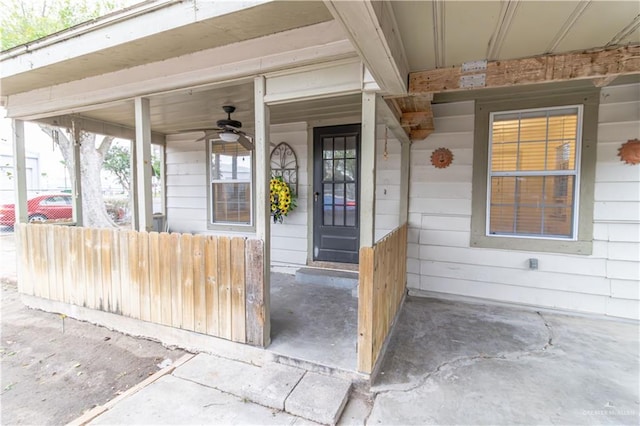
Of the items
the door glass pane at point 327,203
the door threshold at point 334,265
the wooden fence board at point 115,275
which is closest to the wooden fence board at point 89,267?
the wooden fence board at point 115,275

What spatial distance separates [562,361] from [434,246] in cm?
165

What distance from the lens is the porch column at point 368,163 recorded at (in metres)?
2.01

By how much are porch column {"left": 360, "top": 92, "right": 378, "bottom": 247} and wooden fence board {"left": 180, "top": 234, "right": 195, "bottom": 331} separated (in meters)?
1.55

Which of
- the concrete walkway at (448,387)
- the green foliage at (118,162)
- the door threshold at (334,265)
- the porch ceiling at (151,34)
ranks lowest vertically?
the concrete walkway at (448,387)

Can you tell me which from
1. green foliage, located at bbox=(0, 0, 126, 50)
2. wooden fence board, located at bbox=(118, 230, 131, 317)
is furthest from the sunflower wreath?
green foliage, located at bbox=(0, 0, 126, 50)

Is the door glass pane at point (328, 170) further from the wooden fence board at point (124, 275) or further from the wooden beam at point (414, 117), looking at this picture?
the wooden fence board at point (124, 275)

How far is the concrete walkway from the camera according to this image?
1792 mm

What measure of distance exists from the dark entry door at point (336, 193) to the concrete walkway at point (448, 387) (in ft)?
5.40

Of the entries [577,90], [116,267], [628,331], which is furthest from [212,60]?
[628,331]

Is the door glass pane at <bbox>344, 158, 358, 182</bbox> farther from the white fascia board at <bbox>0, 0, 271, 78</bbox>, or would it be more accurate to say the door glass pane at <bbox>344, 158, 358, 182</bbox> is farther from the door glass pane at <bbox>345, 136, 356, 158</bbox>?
the white fascia board at <bbox>0, 0, 271, 78</bbox>

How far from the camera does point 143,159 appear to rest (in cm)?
277

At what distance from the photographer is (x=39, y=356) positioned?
8.58 ft

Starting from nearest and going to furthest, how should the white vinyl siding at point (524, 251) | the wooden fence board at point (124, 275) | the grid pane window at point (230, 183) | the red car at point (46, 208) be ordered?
the wooden fence board at point (124, 275)
the white vinyl siding at point (524, 251)
the grid pane window at point (230, 183)
the red car at point (46, 208)

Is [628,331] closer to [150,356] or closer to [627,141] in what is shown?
[627,141]
